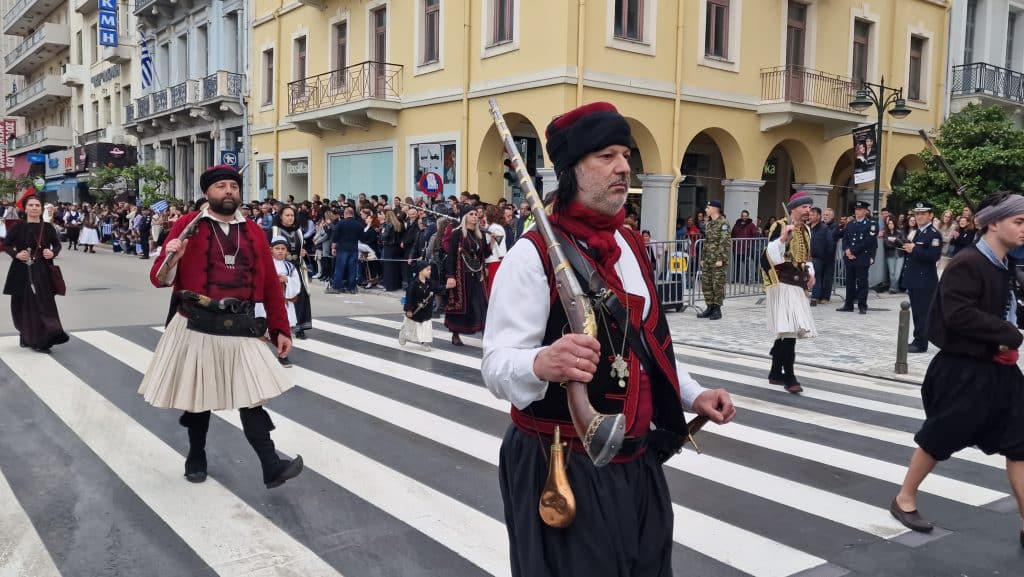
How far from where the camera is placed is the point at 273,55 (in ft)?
92.4

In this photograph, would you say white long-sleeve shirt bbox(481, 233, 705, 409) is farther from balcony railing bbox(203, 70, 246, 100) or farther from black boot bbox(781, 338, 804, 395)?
balcony railing bbox(203, 70, 246, 100)

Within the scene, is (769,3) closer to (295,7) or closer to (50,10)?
(295,7)

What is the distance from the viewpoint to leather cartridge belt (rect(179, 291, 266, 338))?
5183 millimetres

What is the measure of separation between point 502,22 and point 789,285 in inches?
513

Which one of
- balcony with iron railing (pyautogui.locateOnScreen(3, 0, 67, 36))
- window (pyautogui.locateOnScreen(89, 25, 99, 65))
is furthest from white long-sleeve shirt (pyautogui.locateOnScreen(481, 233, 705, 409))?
balcony with iron railing (pyautogui.locateOnScreen(3, 0, 67, 36))

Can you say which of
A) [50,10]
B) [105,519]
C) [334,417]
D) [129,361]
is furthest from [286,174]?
[50,10]

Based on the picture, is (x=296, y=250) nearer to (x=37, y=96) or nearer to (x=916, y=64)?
(x=916, y=64)

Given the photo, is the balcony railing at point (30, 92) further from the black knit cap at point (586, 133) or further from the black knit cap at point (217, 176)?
the black knit cap at point (586, 133)

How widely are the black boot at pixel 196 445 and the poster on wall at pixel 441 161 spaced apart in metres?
16.0

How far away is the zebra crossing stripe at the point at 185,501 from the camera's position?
4133mm

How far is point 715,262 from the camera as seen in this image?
14.4 meters

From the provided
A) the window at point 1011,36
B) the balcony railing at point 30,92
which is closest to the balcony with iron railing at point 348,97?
the window at point 1011,36

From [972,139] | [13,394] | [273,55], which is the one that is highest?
[273,55]

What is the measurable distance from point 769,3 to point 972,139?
256 inches
